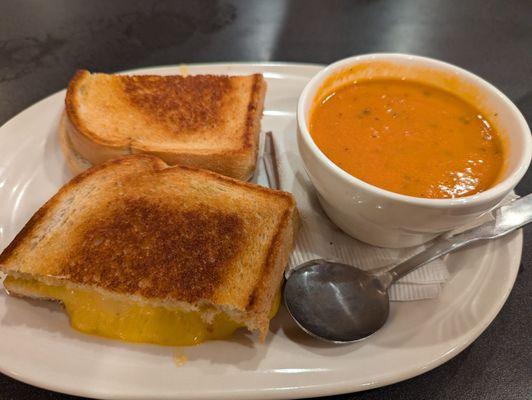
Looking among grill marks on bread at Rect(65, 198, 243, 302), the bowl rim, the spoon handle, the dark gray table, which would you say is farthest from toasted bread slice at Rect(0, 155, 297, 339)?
the dark gray table

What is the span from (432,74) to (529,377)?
1.02 meters

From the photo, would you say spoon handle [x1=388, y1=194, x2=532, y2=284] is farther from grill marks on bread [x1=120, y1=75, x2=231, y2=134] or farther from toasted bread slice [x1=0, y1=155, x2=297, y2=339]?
grill marks on bread [x1=120, y1=75, x2=231, y2=134]

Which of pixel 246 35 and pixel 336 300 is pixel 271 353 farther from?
pixel 246 35

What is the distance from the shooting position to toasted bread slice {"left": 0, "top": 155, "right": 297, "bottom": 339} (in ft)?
3.97

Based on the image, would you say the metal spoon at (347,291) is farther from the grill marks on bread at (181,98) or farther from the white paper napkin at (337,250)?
the grill marks on bread at (181,98)

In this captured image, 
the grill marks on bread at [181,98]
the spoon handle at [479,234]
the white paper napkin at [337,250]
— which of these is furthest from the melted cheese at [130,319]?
the grill marks on bread at [181,98]

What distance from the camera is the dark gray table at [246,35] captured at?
2.37m

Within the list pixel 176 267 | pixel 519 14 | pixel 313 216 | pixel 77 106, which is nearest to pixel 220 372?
pixel 176 267

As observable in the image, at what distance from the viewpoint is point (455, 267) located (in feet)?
4.49

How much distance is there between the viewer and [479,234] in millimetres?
1373

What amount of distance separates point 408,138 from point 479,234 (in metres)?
0.40

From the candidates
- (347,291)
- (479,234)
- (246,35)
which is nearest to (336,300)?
(347,291)

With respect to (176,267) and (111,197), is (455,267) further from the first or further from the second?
(111,197)

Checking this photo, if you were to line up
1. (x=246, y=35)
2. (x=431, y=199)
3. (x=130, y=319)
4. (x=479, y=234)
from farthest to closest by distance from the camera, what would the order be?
(x=246, y=35)
(x=479, y=234)
(x=130, y=319)
(x=431, y=199)
